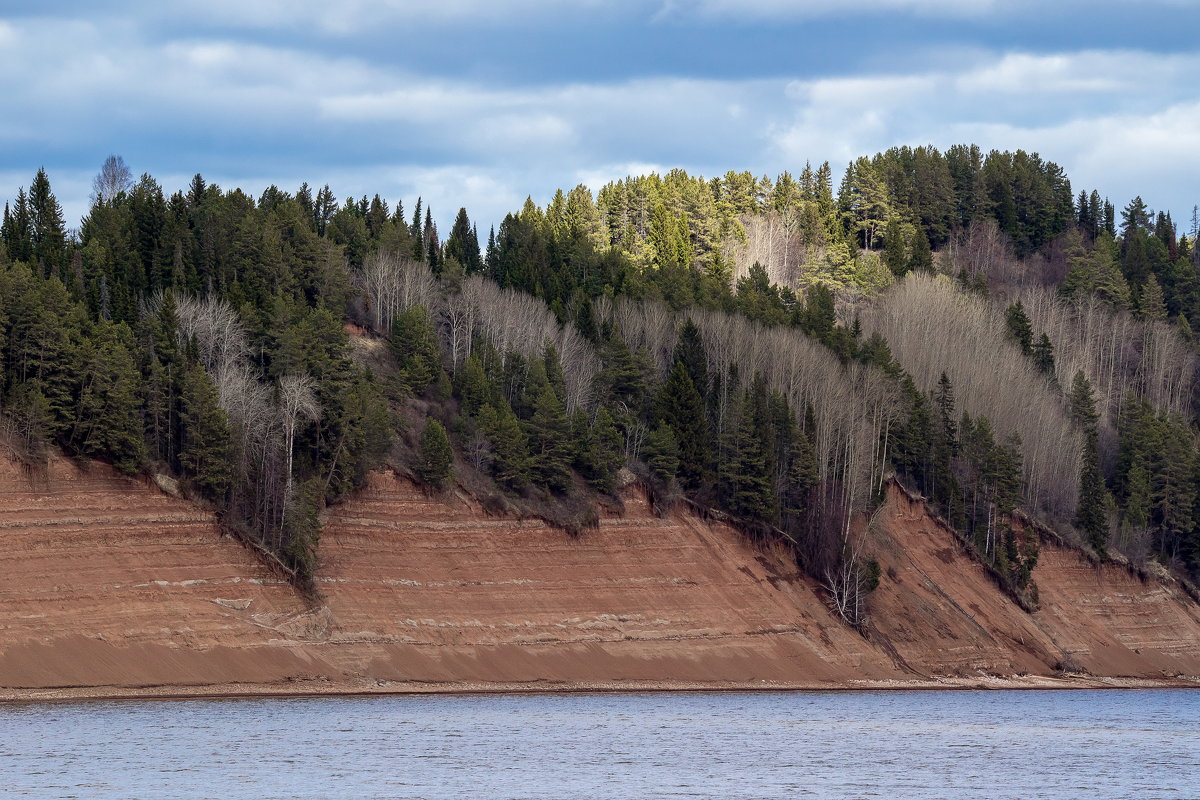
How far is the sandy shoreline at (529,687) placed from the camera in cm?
6259

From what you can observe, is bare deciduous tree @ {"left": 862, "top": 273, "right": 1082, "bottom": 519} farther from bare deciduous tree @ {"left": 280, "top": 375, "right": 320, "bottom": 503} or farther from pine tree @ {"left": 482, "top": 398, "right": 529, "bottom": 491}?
bare deciduous tree @ {"left": 280, "top": 375, "right": 320, "bottom": 503}

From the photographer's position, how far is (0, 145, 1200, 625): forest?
2995 inches

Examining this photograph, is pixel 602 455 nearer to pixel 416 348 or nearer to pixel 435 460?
pixel 435 460

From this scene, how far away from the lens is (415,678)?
237ft

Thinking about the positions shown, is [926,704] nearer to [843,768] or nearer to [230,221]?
[843,768]

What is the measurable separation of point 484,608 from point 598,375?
944 inches

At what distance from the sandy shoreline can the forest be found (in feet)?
20.9

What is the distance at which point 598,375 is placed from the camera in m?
96.8

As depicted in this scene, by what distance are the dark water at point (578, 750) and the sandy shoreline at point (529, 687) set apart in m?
2.21

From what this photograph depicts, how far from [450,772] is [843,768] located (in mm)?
12446

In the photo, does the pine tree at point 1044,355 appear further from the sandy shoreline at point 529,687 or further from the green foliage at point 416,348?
the green foliage at point 416,348

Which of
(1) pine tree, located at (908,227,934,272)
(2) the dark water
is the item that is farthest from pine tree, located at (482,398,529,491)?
(1) pine tree, located at (908,227,934,272)

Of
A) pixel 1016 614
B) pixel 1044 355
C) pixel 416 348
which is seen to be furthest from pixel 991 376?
pixel 416 348

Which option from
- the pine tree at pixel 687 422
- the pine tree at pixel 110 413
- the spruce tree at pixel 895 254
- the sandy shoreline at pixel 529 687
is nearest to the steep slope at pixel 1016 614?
the sandy shoreline at pixel 529 687
